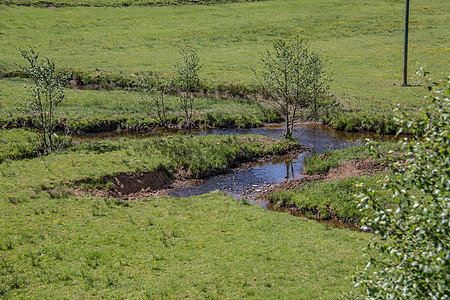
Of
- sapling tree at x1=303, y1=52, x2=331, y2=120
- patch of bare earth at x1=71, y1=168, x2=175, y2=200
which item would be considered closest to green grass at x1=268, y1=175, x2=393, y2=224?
patch of bare earth at x1=71, y1=168, x2=175, y2=200

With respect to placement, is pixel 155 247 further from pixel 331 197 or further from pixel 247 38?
pixel 247 38

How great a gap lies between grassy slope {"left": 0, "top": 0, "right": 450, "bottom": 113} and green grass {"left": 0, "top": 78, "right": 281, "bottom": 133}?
10163mm

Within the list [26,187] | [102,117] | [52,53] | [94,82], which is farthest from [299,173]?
[52,53]

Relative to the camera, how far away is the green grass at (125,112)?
148 ft

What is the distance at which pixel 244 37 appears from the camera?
291 feet

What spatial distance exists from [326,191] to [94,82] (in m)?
46.9

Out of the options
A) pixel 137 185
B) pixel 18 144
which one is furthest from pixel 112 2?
pixel 137 185

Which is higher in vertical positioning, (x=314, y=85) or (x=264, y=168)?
(x=314, y=85)

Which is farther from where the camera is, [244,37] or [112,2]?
[112,2]

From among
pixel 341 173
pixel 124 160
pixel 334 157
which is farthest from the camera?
pixel 334 157

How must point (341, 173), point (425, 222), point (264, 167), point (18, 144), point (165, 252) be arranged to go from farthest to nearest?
point (264, 167), point (18, 144), point (341, 173), point (165, 252), point (425, 222)

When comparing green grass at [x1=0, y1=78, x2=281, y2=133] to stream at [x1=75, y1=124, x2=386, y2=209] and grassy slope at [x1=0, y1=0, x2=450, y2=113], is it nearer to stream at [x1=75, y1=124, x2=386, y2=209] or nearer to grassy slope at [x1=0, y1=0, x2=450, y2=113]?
stream at [x1=75, y1=124, x2=386, y2=209]

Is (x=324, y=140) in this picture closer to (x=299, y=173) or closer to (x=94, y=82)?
(x=299, y=173)

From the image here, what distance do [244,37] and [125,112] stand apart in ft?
156
